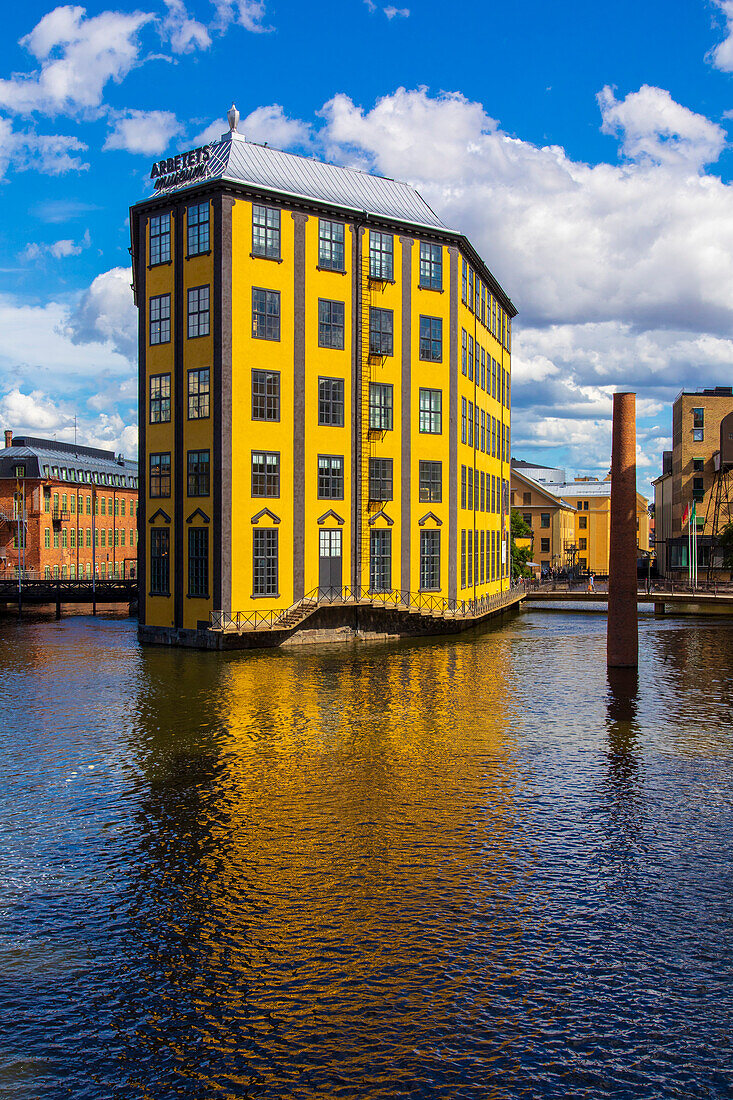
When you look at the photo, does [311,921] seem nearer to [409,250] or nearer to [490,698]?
[490,698]

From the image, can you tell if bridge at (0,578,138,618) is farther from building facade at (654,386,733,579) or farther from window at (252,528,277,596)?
building facade at (654,386,733,579)

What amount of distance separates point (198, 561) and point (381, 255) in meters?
21.5

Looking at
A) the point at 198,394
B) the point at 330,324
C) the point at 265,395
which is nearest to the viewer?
the point at 198,394

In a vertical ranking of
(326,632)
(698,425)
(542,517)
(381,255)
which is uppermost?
(381,255)

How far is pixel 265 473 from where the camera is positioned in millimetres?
A: 48594

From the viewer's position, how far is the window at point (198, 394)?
48.1 metres

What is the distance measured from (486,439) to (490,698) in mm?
38957

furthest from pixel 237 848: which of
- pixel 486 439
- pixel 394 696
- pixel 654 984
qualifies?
pixel 486 439

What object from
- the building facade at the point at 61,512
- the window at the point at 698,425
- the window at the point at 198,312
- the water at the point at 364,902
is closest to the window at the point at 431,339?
the window at the point at 198,312

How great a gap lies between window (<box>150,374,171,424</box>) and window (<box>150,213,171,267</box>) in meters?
6.40

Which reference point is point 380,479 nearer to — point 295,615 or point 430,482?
point 430,482

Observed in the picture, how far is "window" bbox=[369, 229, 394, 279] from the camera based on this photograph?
176 ft

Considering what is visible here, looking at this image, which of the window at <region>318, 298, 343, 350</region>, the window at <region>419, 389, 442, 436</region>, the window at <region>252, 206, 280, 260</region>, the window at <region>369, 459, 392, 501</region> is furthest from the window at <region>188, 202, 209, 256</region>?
the window at <region>419, 389, 442, 436</region>

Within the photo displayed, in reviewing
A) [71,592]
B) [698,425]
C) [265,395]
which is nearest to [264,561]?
[265,395]
